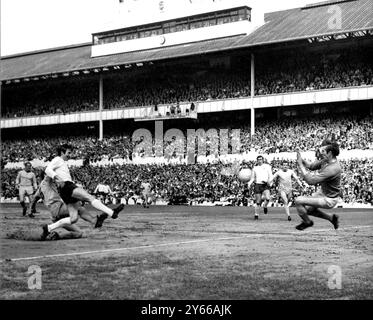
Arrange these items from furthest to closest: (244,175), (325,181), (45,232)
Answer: (244,175), (45,232), (325,181)

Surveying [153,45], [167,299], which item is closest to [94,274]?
[167,299]

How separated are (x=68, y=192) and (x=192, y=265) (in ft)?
11.8

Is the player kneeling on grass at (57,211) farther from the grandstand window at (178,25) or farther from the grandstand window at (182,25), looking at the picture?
the grandstand window at (182,25)

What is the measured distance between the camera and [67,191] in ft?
38.1

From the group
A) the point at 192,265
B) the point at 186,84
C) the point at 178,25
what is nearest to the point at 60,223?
→ the point at 192,265

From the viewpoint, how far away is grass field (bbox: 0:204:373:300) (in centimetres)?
704

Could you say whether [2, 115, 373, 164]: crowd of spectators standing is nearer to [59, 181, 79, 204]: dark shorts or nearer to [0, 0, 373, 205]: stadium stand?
[0, 0, 373, 205]: stadium stand

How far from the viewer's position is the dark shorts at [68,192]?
37.8ft

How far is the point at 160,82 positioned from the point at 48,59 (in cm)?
1543

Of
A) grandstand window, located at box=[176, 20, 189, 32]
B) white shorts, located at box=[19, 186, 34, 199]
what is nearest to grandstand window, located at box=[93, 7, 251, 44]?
grandstand window, located at box=[176, 20, 189, 32]

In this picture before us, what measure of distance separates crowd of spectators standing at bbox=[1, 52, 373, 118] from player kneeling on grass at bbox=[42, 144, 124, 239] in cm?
2906

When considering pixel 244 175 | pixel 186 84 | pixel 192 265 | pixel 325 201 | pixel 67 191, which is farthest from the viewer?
pixel 186 84

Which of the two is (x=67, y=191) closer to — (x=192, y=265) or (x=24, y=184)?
(x=192, y=265)

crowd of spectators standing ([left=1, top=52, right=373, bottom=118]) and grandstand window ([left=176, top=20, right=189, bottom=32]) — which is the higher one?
grandstand window ([left=176, top=20, right=189, bottom=32])
